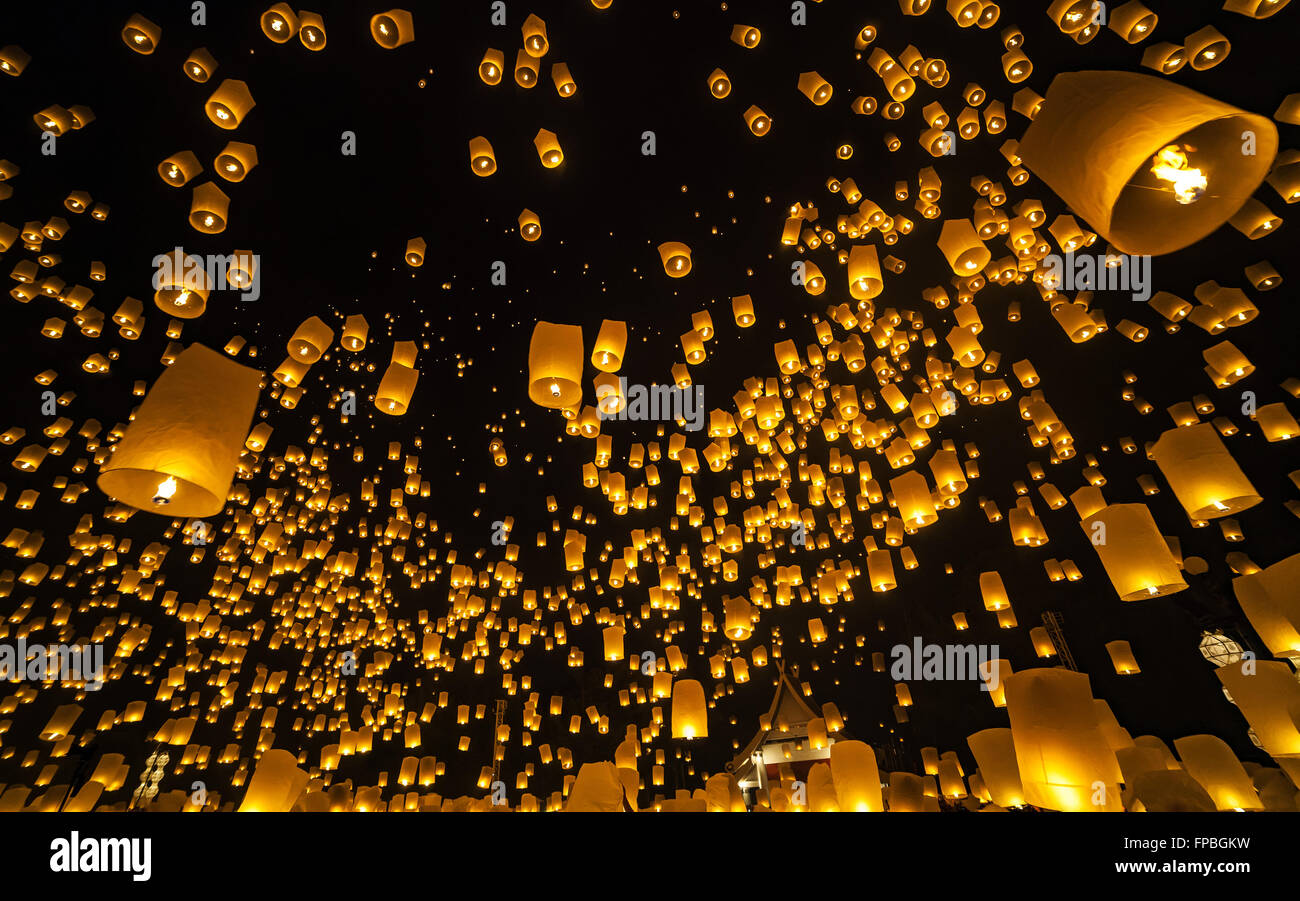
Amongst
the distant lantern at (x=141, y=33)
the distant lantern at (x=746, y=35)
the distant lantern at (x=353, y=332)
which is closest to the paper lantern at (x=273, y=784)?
the distant lantern at (x=353, y=332)

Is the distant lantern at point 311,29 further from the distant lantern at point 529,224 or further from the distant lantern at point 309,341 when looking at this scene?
the distant lantern at point 309,341

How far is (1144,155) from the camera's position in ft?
6.63

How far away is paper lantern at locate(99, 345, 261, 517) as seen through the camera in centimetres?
244

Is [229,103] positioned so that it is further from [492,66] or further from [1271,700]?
[1271,700]

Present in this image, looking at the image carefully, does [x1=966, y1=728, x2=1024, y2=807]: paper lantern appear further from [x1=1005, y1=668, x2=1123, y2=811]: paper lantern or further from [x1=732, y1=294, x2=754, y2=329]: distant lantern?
A: [x1=732, y1=294, x2=754, y2=329]: distant lantern

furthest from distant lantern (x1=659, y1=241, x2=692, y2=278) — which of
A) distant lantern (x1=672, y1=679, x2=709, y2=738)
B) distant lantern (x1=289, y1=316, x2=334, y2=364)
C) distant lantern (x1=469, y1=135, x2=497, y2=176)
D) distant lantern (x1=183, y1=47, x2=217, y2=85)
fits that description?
distant lantern (x1=672, y1=679, x2=709, y2=738)

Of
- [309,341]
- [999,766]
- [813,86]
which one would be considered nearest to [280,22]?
[309,341]

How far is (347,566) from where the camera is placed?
884cm

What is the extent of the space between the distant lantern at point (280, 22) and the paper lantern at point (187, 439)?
102 inches

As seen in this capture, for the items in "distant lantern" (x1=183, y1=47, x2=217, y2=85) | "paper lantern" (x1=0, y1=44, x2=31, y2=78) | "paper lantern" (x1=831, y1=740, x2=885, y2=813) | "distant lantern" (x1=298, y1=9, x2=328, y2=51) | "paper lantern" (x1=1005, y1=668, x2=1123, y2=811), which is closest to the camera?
"paper lantern" (x1=1005, y1=668, x2=1123, y2=811)

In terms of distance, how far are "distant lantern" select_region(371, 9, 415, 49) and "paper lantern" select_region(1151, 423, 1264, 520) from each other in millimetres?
5984

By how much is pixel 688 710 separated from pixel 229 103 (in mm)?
6893
